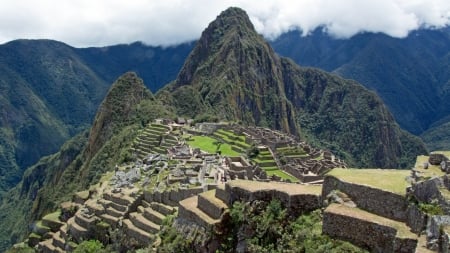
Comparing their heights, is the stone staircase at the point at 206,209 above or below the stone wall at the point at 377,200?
below

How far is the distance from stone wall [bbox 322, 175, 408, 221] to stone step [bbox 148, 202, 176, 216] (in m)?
12.7

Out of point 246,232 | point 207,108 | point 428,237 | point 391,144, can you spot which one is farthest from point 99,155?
point 391,144

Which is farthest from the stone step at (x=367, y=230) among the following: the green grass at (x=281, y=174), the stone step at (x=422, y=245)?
the green grass at (x=281, y=174)

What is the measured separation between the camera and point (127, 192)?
105 feet

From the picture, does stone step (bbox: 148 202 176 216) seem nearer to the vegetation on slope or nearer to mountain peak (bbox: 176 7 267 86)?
the vegetation on slope

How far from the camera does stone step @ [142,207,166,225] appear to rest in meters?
24.4

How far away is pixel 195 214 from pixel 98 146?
3543 inches

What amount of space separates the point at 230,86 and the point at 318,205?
139m

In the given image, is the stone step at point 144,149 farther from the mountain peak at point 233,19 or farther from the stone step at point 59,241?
the mountain peak at point 233,19

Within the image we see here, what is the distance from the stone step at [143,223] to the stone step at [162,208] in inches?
32.7

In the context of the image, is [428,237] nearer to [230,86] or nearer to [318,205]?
[318,205]

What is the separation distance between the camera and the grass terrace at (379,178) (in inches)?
489

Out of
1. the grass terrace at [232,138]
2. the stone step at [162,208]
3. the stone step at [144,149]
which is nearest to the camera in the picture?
the stone step at [162,208]

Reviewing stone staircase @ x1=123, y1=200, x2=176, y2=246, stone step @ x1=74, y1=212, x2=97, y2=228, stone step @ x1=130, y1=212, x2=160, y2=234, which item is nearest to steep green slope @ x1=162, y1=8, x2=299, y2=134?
stone step @ x1=74, y1=212, x2=97, y2=228
